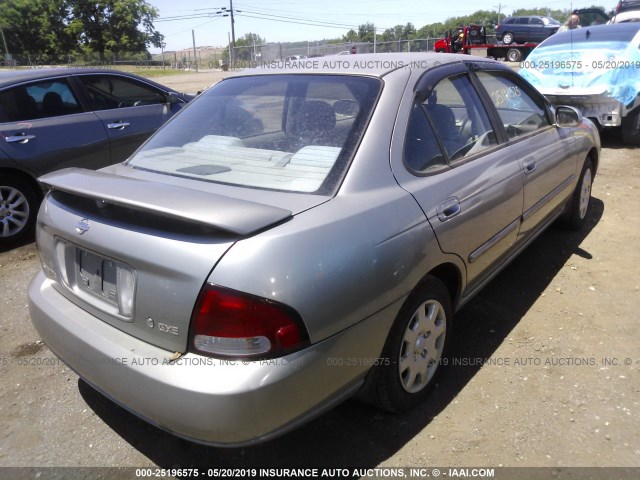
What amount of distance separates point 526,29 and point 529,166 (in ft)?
87.9

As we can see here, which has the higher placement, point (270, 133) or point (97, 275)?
point (270, 133)

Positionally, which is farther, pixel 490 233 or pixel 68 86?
pixel 68 86

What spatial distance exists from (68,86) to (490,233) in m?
4.68

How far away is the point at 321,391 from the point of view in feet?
6.30

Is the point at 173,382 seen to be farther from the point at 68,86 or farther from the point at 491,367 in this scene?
the point at 68,86

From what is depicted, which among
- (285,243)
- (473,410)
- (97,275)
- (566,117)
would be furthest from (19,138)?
(566,117)

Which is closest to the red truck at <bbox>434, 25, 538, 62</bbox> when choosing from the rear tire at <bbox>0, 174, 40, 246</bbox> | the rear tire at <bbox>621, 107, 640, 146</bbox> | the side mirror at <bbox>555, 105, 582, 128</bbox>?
the rear tire at <bbox>621, 107, 640, 146</bbox>

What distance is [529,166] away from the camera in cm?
328

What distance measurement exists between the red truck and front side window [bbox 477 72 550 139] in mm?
21054

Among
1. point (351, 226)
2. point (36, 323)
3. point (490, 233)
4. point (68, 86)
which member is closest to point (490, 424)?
point (490, 233)

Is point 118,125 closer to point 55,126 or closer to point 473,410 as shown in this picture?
point 55,126

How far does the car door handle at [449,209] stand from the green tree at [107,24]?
6398cm

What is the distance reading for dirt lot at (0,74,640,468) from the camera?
7.55ft

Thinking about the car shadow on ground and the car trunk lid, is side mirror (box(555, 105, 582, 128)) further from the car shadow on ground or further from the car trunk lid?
the car trunk lid
